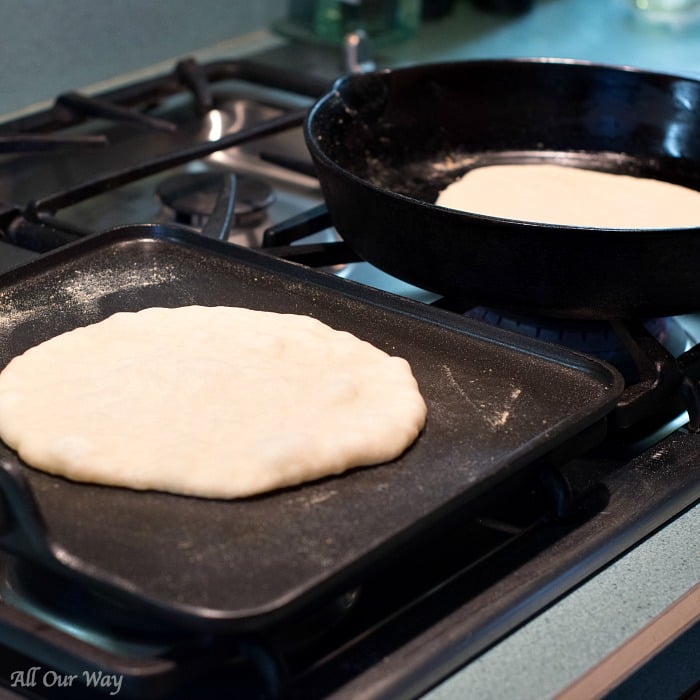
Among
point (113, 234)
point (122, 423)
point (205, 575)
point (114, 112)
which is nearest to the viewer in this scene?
point (205, 575)

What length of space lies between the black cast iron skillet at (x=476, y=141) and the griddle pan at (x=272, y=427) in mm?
52

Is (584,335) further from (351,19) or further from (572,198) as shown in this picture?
(351,19)

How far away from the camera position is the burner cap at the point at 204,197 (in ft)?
3.87

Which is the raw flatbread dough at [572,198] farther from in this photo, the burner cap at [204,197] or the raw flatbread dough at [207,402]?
the raw flatbread dough at [207,402]

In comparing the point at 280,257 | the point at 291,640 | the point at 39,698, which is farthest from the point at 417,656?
the point at 280,257

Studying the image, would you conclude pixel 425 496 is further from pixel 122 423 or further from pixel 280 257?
pixel 280 257

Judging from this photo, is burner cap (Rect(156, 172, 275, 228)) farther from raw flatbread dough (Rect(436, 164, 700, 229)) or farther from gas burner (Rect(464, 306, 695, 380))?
gas burner (Rect(464, 306, 695, 380))

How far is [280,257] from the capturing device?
0.98 metres

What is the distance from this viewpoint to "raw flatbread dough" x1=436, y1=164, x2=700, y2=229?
1060mm

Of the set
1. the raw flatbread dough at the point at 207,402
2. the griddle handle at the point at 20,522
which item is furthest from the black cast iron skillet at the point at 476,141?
the griddle handle at the point at 20,522

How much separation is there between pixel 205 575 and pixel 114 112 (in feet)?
2.94

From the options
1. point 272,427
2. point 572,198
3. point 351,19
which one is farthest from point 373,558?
point 351,19

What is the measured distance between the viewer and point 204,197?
120cm

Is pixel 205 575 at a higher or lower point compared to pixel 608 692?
higher
